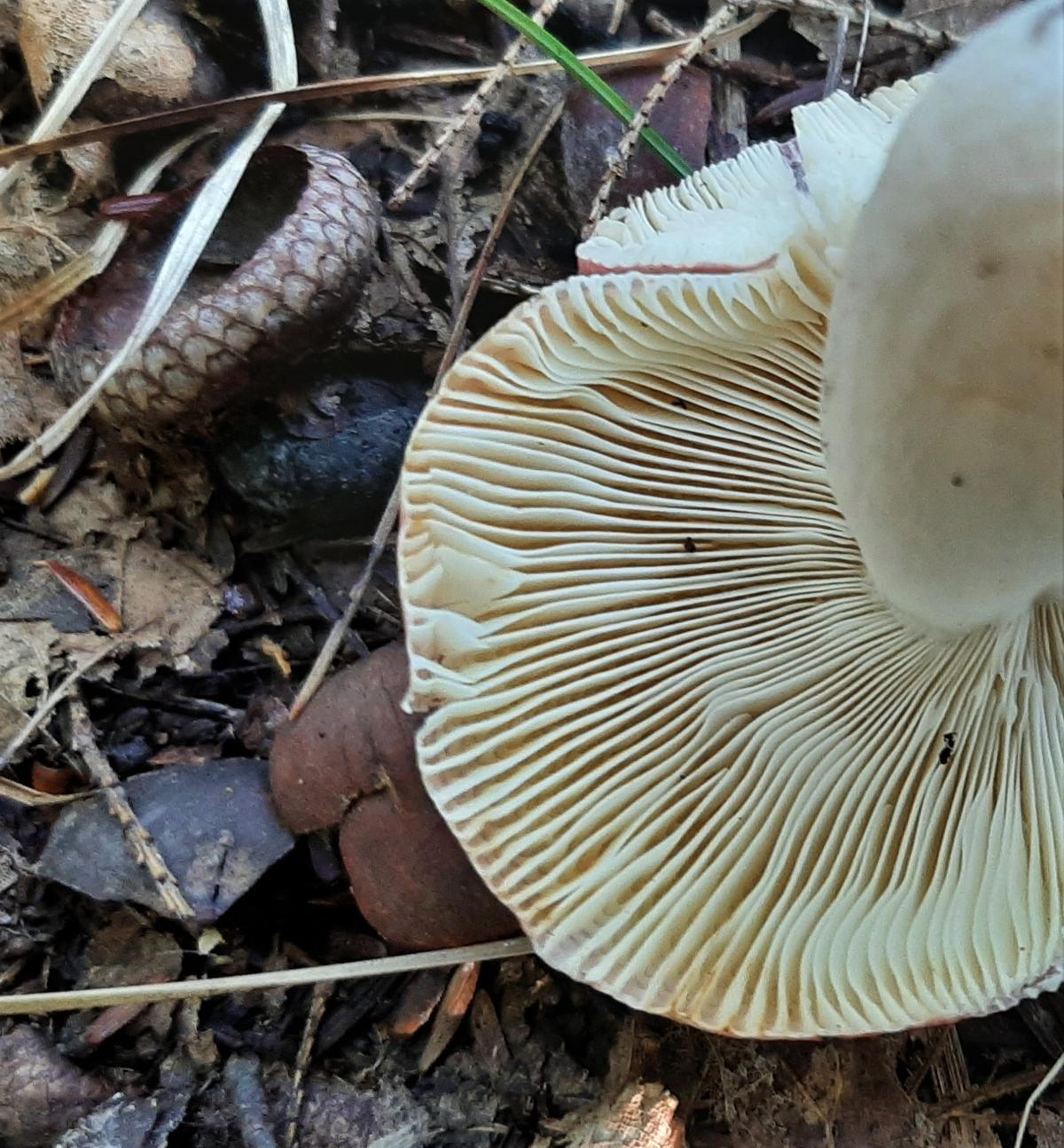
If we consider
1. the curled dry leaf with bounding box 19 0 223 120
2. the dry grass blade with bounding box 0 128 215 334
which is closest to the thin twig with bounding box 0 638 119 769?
the dry grass blade with bounding box 0 128 215 334

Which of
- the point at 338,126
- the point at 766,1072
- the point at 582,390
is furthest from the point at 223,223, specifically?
the point at 766,1072

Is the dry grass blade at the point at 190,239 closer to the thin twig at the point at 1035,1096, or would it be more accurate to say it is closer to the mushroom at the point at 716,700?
the mushroom at the point at 716,700

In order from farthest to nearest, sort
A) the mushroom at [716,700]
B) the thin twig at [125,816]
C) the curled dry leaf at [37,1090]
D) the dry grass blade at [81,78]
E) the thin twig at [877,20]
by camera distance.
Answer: the thin twig at [877,20] < the dry grass blade at [81,78] < the thin twig at [125,816] < the curled dry leaf at [37,1090] < the mushroom at [716,700]

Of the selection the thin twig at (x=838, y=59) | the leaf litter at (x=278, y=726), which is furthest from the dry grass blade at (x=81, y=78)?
the thin twig at (x=838, y=59)

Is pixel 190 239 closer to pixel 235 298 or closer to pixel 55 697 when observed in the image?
pixel 235 298

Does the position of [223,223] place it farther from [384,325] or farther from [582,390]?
[582,390]
